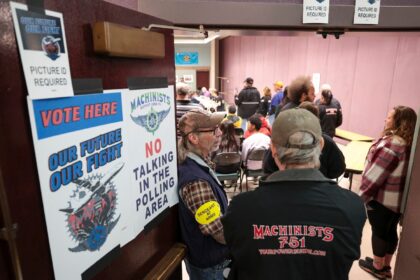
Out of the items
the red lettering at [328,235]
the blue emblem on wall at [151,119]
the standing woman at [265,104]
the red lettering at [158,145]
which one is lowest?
the standing woman at [265,104]

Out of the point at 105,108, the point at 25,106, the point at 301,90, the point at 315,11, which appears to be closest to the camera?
the point at 25,106

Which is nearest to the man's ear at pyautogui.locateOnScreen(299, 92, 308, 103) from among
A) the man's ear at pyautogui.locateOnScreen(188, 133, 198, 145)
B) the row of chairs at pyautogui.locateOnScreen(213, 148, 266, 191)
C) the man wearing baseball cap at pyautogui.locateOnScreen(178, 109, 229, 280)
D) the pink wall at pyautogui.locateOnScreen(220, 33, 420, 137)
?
the pink wall at pyautogui.locateOnScreen(220, 33, 420, 137)

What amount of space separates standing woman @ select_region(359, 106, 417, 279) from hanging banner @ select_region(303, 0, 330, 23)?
3.81ft

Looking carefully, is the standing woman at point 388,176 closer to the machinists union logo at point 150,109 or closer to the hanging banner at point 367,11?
the hanging banner at point 367,11

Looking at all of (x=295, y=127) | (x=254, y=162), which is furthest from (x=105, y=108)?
(x=254, y=162)

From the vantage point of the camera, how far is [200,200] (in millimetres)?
1323

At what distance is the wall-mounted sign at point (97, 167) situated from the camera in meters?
0.71

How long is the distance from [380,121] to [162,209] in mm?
5229

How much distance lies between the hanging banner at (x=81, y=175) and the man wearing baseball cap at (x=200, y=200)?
0.40 meters

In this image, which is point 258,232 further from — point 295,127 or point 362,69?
point 362,69

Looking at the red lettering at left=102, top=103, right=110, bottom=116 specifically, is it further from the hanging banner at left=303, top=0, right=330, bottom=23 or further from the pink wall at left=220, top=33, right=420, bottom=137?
the pink wall at left=220, top=33, right=420, bottom=137

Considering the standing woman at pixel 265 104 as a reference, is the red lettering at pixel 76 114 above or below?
above

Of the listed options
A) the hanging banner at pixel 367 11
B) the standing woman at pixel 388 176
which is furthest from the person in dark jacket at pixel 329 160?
the hanging banner at pixel 367 11

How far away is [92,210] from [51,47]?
458 mm
